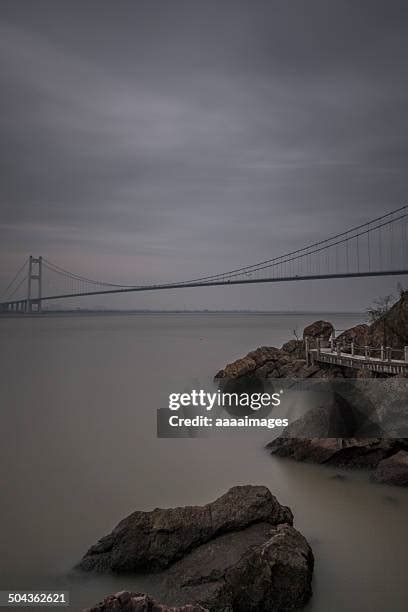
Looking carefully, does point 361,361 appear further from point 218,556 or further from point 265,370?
point 218,556

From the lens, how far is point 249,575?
11.7ft

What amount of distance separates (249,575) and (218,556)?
368mm

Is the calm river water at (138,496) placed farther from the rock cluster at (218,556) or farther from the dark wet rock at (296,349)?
the dark wet rock at (296,349)

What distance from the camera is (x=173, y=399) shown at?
46.1ft

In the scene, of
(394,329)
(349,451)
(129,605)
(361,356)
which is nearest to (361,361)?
(361,356)

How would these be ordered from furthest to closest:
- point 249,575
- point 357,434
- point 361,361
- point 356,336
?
point 356,336, point 361,361, point 357,434, point 249,575

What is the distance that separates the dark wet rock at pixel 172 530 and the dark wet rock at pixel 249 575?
162 millimetres

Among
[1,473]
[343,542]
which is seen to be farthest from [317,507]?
[1,473]

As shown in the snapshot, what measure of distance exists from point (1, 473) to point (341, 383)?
19.7 feet

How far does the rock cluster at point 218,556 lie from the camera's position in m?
3.51

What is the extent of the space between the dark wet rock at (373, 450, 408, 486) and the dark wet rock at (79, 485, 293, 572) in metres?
2.26

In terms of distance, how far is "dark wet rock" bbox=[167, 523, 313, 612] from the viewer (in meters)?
3.51

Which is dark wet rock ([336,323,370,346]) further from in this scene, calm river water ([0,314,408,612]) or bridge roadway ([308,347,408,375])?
calm river water ([0,314,408,612])

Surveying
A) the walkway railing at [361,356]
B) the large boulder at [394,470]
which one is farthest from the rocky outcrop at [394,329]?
the large boulder at [394,470]
